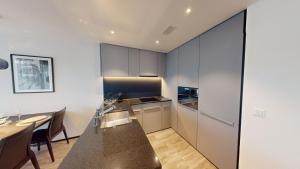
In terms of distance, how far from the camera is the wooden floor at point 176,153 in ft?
6.40

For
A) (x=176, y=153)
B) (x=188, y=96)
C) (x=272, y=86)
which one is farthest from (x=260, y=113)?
(x=176, y=153)

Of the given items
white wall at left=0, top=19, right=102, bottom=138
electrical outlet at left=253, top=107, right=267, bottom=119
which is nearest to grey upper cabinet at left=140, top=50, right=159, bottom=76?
white wall at left=0, top=19, right=102, bottom=138

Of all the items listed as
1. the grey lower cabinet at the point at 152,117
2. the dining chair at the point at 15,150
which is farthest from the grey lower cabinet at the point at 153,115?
the dining chair at the point at 15,150

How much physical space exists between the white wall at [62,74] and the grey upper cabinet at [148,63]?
1.15 meters

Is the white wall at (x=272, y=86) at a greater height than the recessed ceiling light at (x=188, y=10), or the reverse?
the recessed ceiling light at (x=188, y=10)

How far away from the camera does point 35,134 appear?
2102 mm

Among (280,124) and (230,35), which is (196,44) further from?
(280,124)

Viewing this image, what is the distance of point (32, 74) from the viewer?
93.5 inches

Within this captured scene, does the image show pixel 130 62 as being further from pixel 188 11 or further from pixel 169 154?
pixel 169 154

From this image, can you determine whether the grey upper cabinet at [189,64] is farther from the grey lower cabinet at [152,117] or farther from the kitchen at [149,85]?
the grey lower cabinet at [152,117]

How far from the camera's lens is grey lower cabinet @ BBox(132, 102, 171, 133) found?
2.83 meters

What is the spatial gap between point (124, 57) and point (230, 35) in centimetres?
221

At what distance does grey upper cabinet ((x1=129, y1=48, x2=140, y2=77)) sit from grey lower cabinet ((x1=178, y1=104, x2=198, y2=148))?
4.77 ft

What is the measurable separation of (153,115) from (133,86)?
3.35 feet
